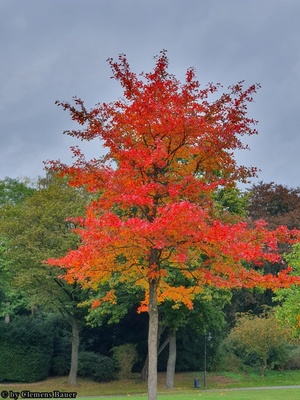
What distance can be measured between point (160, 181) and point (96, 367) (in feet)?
72.4

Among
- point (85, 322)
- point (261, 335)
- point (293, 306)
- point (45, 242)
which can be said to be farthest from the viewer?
point (261, 335)

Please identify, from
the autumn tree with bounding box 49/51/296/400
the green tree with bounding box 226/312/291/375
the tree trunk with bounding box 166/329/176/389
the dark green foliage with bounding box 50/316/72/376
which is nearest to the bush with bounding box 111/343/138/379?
the dark green foliage with bounding box 50/316/72/376

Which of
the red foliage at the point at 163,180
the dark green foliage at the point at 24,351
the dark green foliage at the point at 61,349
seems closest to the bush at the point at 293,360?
the dark green foliage at the point at 61,349

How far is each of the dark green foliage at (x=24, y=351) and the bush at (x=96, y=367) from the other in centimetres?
218

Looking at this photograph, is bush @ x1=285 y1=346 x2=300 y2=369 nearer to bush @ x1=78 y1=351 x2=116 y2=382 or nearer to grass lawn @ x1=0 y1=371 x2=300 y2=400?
grass lawn @ x1=0 y1=371 x2=300 y2=400

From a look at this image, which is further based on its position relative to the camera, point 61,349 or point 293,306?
point 61,349

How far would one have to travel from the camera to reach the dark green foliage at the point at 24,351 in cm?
3161

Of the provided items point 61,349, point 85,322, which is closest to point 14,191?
point 61,349

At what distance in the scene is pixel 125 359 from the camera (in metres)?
32.3

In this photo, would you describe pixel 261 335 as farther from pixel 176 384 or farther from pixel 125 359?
pixel 125 359

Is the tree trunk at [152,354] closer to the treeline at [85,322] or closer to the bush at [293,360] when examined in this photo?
the treeline at [85,322]

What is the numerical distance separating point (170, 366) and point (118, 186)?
65.4 ft

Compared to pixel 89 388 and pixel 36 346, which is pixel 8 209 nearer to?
pixel 36 346

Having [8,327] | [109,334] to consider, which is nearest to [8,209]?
[8,327]
